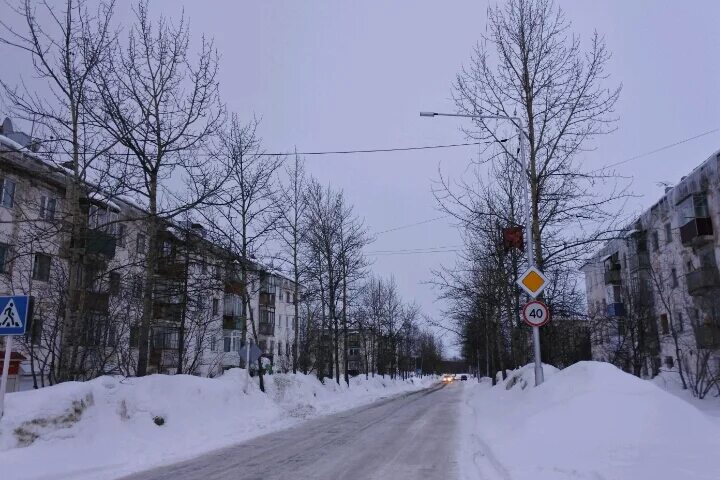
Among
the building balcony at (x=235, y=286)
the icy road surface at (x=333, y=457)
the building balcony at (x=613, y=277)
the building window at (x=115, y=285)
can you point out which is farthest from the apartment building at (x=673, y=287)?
the building window at (x=115, y=285)

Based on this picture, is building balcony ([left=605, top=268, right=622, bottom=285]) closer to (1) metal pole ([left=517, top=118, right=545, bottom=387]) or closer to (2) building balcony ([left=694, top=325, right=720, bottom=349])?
(2) building balcony ([left=694, top=325, right=720, bottom=349])

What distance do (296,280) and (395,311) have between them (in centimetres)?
3413

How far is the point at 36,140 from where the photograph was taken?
1235cm

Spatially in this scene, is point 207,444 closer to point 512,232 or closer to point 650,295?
point 512,232

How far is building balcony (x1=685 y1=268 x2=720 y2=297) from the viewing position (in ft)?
102

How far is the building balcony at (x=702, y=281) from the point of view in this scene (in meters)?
31.0

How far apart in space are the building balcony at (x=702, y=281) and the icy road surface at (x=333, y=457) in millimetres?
22718

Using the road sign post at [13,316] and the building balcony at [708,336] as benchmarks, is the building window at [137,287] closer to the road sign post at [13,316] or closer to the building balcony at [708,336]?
the road sign post at [13,316]

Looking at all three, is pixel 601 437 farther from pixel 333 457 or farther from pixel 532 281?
pixel 532 281

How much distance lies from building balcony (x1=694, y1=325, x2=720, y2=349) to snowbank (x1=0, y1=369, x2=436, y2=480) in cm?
1705

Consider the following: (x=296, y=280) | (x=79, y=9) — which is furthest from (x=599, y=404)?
(x=296, y=280)

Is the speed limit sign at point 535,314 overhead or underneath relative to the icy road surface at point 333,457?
overhead

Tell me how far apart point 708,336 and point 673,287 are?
13388mm

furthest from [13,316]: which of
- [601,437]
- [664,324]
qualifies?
[664,324]
